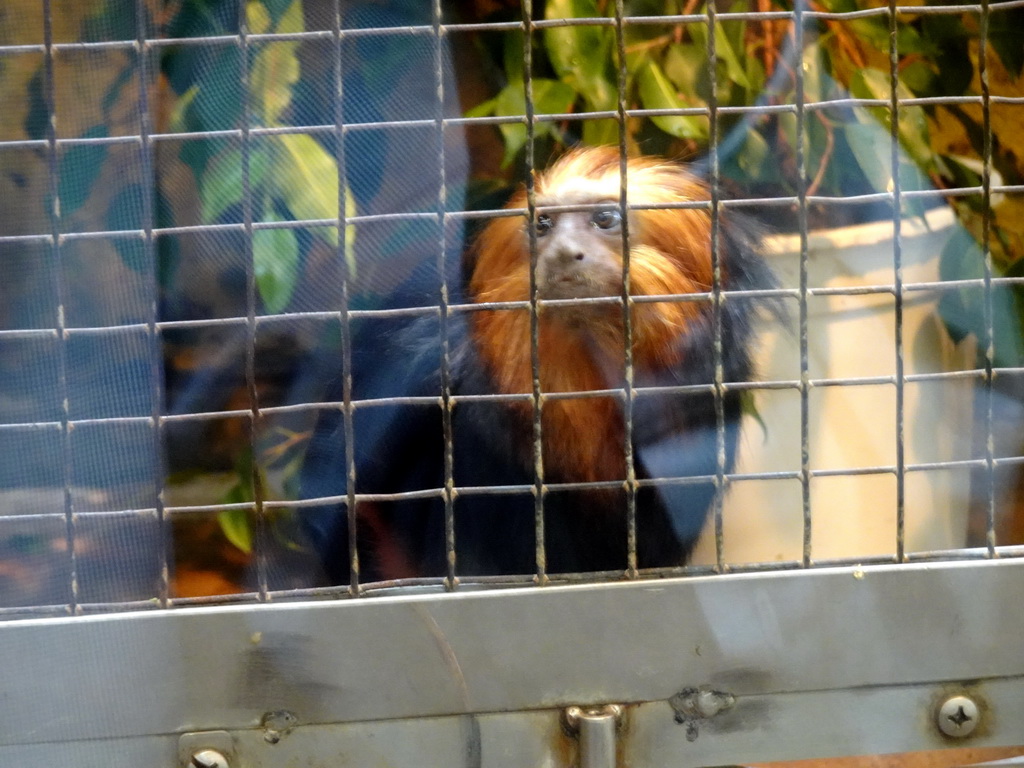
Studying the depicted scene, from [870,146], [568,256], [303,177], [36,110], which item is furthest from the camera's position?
[870,146]

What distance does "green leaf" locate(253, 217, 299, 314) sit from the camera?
1336 mm

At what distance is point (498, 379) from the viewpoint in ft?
5.27

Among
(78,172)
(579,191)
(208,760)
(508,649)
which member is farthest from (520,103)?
(208,760)

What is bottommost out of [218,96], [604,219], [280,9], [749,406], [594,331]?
[749,406]

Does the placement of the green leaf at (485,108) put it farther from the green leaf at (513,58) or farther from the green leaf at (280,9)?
the green leaf at (280,9)

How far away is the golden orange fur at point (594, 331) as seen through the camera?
61.5 inches

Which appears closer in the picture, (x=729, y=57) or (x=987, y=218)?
(x=987, y=218)

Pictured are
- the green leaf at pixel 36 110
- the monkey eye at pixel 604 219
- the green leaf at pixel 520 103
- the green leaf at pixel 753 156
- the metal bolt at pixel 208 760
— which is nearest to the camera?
the metal bolt at pixel 208 760

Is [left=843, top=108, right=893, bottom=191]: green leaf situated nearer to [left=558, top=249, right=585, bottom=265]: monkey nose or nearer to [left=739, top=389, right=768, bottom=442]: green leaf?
[left=739, top=389, right=768, bottom=442]: green leaf

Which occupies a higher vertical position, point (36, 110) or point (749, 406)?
point (36, 110)

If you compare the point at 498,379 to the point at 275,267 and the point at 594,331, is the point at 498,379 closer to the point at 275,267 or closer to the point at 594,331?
the point at 594,331

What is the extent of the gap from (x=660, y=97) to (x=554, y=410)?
0.53 meters

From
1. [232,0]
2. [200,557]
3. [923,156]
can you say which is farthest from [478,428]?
[923,156]

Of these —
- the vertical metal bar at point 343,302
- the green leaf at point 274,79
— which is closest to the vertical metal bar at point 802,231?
the vertical metal bar at point 343,302
